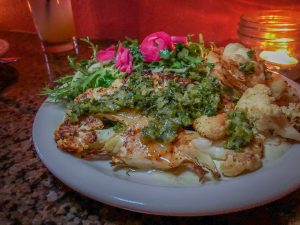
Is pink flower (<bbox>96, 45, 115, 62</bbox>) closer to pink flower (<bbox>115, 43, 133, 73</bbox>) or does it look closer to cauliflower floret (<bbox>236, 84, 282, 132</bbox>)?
pink flower (<bbox>115, 43, 133, 73</bbox>)

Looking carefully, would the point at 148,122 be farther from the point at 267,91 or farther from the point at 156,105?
the point at 267,91

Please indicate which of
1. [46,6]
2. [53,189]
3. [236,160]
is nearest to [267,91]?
[236,160]

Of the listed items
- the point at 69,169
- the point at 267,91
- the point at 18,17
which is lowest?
the point at 18,17

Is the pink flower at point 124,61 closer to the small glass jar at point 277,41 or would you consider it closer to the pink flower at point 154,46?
the pink flower at point 154,46

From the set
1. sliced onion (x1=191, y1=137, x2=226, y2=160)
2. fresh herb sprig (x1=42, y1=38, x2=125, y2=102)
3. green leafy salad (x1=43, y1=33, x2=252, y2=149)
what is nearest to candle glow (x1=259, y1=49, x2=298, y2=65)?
green leafy salad (x1=43, y1=33, x2=252, y2=149)

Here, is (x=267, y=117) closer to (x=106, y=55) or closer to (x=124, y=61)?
(x=124, y=61)

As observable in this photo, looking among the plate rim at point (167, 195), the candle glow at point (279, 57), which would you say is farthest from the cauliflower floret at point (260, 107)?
the candle glow at point (279, 57)
